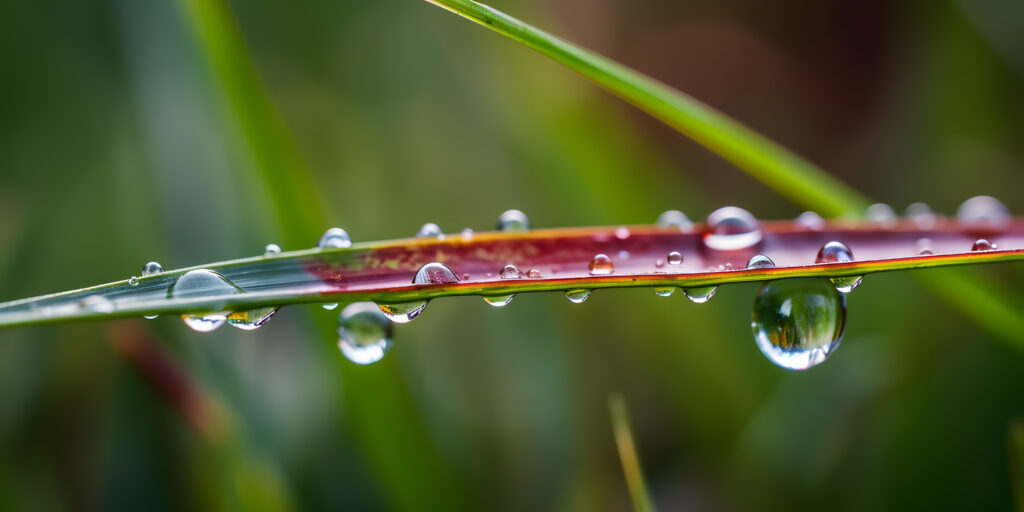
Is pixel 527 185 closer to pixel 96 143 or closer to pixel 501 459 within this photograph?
pixel 501 459

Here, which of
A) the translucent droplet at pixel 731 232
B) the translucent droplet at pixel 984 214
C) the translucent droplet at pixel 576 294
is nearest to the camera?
the translucent droplet at pixel 576 294

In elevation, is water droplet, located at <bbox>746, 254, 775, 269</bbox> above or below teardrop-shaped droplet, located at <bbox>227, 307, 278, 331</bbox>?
above

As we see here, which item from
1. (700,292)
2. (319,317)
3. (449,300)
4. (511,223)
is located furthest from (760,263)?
(449,300)

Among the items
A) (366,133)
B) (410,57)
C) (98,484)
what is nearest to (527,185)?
(366,133)

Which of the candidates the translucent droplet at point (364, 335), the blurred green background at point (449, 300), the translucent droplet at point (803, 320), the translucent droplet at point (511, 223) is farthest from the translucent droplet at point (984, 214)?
the translucent droplet at point (364, 335)

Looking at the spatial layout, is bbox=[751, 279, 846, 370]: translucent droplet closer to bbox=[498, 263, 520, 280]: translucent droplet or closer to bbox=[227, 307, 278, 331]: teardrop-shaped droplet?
bbox=[498, 263, 520, 280]: translucent droplet

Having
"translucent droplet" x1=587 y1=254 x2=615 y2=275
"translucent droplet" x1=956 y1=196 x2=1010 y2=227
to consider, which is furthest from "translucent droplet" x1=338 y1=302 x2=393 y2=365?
"translucent droplet" x1=956 y1=196 x2=1010 y2=227

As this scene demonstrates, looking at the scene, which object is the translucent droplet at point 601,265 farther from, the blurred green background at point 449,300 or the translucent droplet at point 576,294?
the blurred green background at point 449,300
